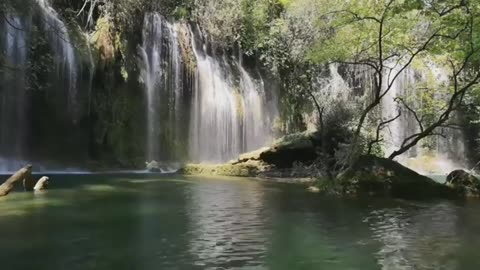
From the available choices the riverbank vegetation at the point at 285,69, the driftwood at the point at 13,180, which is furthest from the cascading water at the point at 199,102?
the driftwood at the point at 13,180

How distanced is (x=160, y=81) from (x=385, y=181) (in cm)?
1621

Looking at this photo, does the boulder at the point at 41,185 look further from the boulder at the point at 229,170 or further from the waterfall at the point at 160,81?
the waterfall at the point at 160,81

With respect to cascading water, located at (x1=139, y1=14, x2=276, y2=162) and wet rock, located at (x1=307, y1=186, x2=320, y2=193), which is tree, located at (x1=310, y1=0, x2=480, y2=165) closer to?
wet rock, located at (x1=307, y1=186, x2=320, y2=193)

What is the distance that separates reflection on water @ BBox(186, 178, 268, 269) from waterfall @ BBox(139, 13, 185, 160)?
1328 cm

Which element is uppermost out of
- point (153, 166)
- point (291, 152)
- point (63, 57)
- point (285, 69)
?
point (285, 69)

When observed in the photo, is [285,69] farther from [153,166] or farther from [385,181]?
[385,181]

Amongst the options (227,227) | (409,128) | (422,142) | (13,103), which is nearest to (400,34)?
(227,227)

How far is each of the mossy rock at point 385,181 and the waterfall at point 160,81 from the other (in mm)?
15011

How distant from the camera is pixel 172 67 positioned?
28.8 meters

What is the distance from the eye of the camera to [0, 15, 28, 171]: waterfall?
2273 cm

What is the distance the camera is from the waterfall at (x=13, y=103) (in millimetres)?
22734

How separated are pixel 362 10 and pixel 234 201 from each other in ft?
22.5

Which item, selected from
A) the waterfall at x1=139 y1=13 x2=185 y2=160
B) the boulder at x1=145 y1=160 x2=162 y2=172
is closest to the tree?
the boulder at x1=145 y1=160 x2=162 y2=172

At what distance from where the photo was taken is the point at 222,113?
101 ft
